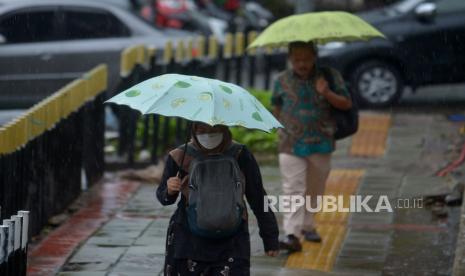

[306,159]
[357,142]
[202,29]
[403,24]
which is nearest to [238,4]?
[202,29]

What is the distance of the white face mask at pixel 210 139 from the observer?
6.17 m

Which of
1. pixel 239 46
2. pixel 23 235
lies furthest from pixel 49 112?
pixel 239 46

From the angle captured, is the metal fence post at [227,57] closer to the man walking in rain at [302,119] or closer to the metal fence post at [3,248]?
the man walking in rain at [302,119]

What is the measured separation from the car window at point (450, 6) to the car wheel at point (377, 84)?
1097mm

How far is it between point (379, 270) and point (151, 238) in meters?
1.89

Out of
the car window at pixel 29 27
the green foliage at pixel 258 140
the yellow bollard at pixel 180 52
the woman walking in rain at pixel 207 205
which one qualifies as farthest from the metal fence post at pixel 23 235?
the car window at pixel 29 27

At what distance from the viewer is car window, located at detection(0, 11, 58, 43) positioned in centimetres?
1669

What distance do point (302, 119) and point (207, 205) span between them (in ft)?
9.64

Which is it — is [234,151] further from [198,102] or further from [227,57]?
[227,57]

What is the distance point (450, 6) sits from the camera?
1688 cm

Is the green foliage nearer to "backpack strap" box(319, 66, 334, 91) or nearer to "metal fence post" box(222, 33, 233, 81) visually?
"metal fence post" box(222, 33, 233, 81)

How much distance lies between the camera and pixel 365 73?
54.9 feet

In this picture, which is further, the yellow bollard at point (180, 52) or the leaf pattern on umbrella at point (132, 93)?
the yellow bollard at point (180, 52)

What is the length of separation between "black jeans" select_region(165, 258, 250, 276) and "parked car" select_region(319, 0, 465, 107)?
10.6 m
